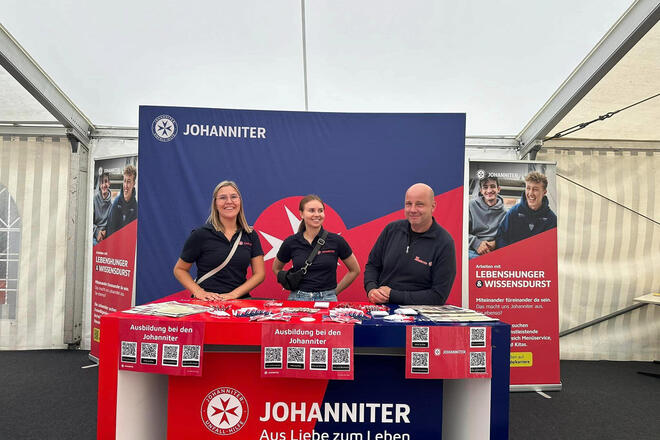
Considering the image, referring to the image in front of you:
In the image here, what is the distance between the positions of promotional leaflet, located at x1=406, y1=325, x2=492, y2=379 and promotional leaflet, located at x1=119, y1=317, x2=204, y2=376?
82 cm

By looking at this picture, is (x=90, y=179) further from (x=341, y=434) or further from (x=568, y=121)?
(x=568, y=121)

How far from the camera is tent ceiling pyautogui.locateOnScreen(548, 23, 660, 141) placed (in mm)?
3180

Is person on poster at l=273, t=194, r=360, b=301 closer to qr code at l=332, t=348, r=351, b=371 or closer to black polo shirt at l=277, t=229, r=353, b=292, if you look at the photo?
black polo shirt at l=277, t=229, r=353, b=292

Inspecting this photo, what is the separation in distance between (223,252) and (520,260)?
8.53ft

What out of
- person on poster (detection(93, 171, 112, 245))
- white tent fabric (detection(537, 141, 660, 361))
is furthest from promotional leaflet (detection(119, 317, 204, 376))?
white tent fabric (detection(537, 141, 660, 361))

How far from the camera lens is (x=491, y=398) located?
1.65 meters

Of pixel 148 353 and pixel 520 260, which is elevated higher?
pixel 520 260

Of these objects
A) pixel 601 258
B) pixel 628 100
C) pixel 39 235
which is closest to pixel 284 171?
pixel 39 235

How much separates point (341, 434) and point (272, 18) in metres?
2.60

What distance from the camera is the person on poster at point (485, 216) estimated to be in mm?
3701

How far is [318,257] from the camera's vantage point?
262 cm

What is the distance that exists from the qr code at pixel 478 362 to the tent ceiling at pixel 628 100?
2689mm

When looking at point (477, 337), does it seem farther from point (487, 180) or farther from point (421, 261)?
point (487, 180)

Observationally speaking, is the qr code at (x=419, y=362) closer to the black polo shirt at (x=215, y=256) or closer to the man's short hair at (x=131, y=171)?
the black polo shirt at (x=215, y=256)
